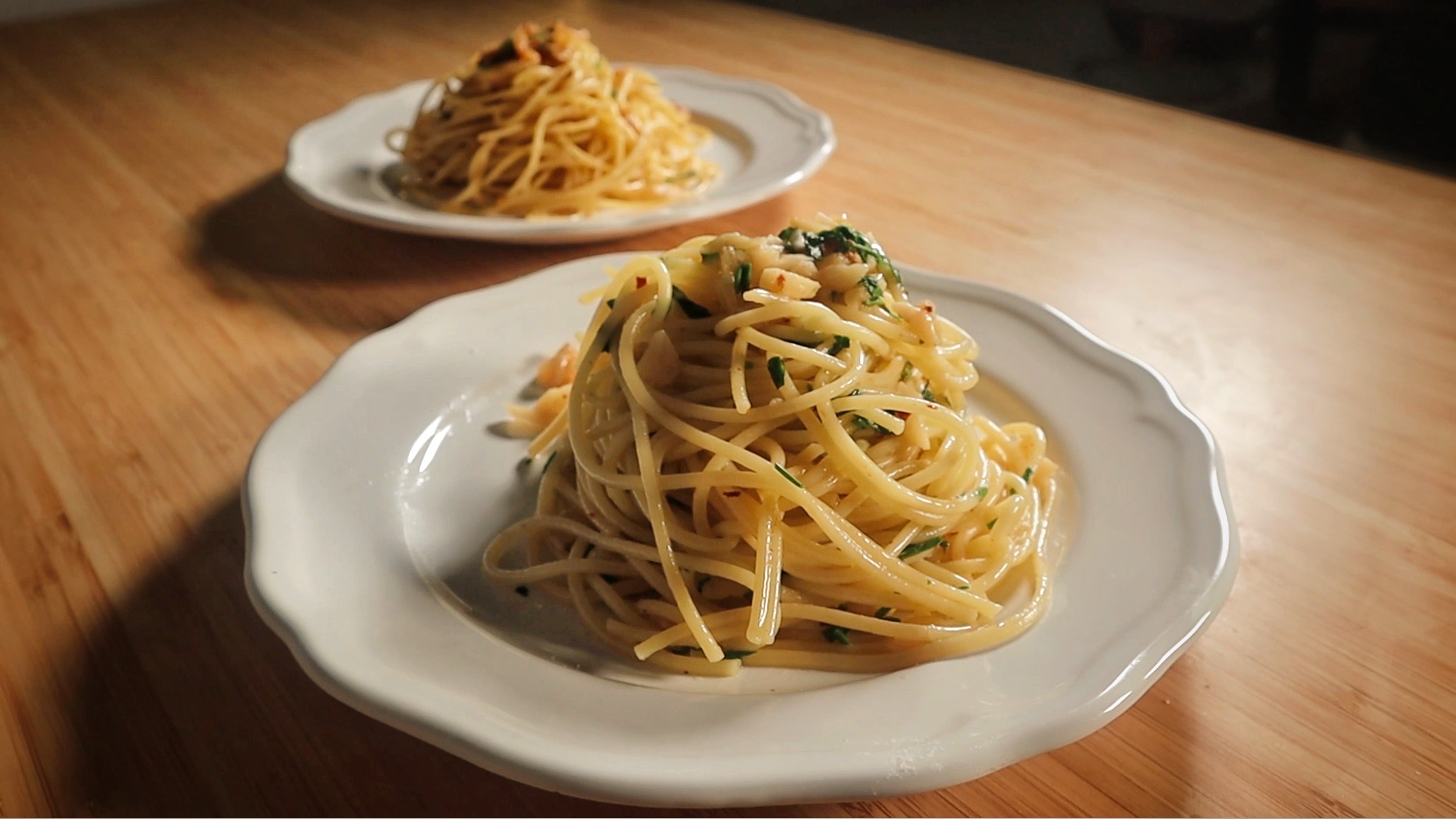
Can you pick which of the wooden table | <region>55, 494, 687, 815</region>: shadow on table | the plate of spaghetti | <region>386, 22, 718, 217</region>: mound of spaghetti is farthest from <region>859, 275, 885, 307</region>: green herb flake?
<region>386, 22, 718, 217</region>: mound of spaghetti

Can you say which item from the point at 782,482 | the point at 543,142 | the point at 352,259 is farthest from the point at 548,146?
the point at 782,482

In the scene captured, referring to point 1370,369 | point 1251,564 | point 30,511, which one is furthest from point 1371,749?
point 30,511

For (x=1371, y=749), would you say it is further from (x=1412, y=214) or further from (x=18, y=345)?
(x=18, y=345)

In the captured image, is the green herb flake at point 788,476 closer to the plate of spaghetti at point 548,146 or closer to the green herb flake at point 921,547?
the green herb flake at point 921,547

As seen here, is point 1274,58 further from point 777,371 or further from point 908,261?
point 777,371

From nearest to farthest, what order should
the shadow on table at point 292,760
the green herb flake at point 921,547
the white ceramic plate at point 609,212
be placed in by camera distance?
1. the shadow on table at point 292,760
2. the green herb flake at point 921,547
3. the white ceramic plate at point 609,212

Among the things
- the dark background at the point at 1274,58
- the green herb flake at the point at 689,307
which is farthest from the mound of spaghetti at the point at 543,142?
the dark background at the point at 1274,58
